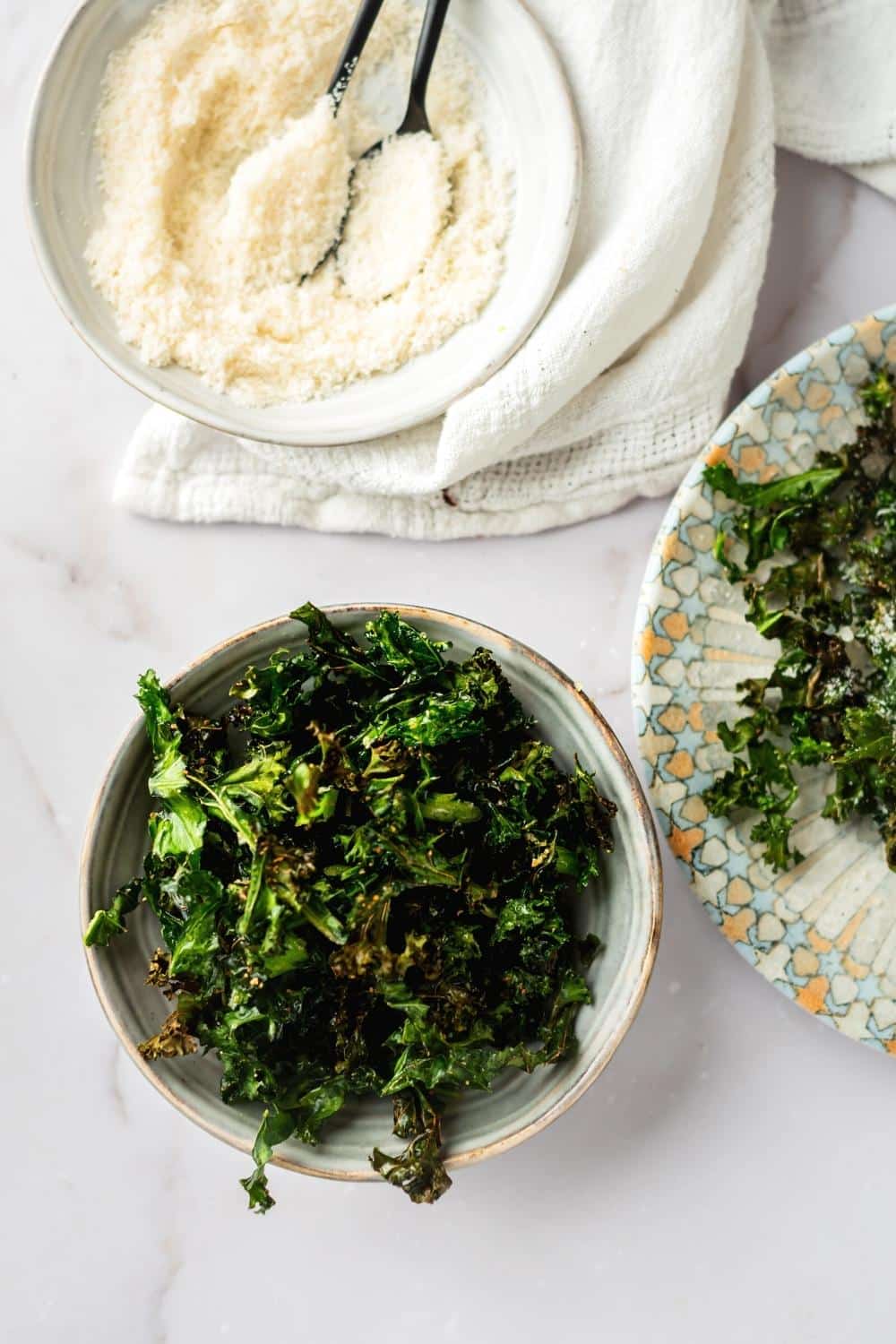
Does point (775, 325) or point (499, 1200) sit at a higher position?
point (775, 325)

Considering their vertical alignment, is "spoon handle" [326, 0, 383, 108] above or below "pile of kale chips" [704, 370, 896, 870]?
above

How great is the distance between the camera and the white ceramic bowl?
1259 mm

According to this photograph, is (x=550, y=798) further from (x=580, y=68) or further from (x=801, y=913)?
(x=580, y=68)

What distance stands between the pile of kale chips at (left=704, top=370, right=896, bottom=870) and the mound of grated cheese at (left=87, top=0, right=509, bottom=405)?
16.4 inches

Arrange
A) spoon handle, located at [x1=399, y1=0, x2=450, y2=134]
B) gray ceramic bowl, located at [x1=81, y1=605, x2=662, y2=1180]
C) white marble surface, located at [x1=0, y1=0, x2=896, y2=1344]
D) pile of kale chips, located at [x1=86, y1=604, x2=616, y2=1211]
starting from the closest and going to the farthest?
pile of kale chips, located at [x1=86, y1=604, x2=616, y2=1211] → gray ceramic bowl, located at [x1=81, y1=605, x2=662, y2=1180] → spoon handle, located at [x1=399, y1=0, x2=450, y2=134] → white marble surface, located at [x1=0, y1=0, x2=896, y2=1344]

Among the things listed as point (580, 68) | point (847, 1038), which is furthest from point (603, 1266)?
point (580, 68)

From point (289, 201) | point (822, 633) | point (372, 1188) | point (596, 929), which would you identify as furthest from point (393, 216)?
point (372, 1188)

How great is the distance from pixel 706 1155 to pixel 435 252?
3.78 feet

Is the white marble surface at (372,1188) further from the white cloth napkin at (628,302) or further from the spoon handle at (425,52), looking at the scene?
the spoon handle at (425,52)

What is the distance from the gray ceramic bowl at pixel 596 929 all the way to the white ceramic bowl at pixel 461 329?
0.28 meters

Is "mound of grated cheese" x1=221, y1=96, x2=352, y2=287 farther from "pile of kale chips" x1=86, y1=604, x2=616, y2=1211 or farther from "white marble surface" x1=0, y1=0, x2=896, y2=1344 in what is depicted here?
"pile of kale chips" x1=86, y1=604, x2=616, y2=1211

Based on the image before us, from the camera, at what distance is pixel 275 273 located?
51.2 inches

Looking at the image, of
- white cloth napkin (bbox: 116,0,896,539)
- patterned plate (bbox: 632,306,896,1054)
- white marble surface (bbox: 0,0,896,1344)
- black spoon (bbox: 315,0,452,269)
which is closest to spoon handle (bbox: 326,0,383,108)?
black spoon (bbox: 315,0,452,269)

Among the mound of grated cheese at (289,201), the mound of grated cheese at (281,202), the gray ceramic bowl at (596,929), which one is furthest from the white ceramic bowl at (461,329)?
the gray ceramic bowl at (596,929)
